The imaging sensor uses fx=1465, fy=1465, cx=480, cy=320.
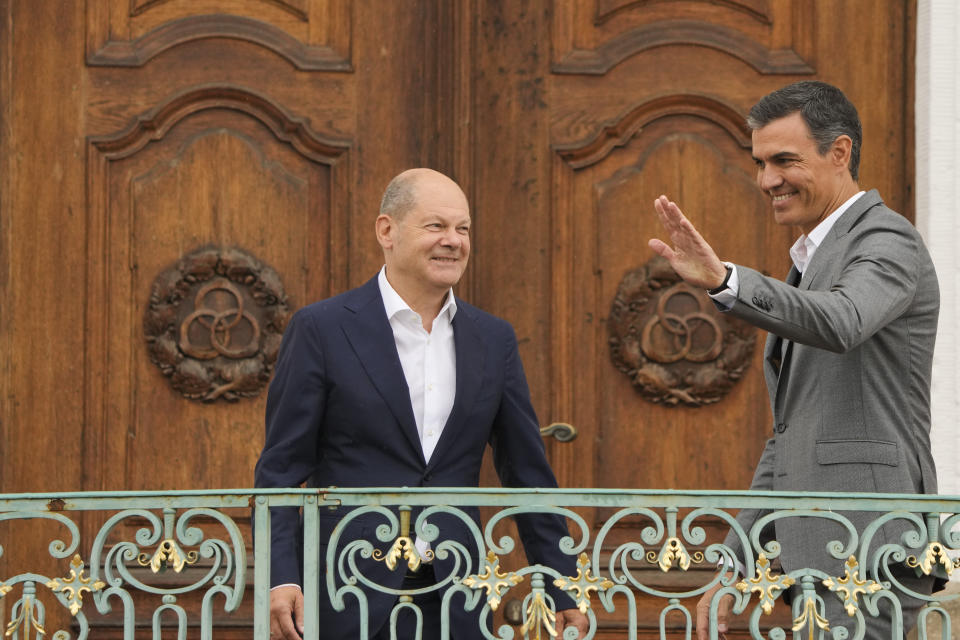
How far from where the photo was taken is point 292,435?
3545 millimetres

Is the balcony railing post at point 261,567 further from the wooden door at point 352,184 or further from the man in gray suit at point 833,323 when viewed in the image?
the wooden door at point 352,184

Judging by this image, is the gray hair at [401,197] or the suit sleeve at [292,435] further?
the gray hair at [401,197]

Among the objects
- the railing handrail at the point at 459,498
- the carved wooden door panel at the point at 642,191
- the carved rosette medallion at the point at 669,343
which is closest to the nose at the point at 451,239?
the railing handrail at the point at 459,498

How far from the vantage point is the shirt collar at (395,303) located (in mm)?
3705

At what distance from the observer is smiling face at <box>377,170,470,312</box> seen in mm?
3672

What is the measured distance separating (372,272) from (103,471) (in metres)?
1.09

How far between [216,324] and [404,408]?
4.58 feet

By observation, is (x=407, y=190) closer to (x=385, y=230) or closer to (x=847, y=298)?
(x=385, y=230)

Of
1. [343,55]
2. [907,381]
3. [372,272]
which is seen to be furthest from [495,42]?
[907,381]

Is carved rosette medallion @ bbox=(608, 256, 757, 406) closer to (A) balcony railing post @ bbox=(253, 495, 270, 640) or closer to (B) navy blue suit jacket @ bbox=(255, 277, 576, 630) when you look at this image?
(B) navy blue suit jacket @ bbox=(255, 277, 576, 630)

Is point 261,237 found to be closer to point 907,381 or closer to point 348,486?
point 348,486

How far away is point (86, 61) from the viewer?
4836 mm

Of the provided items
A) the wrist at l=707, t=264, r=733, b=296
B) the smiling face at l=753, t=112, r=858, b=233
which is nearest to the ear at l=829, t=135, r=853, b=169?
the smiling face at l=753, t=112, r=858, b=233

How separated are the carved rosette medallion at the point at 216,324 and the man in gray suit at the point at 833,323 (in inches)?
74.4
